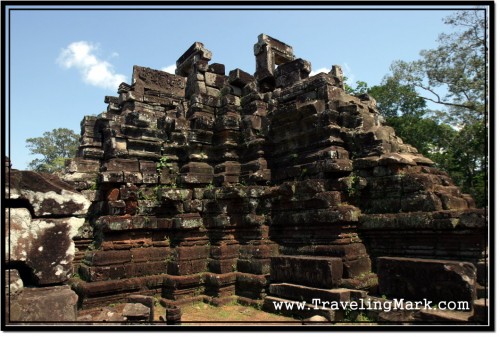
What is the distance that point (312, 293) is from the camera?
660cm

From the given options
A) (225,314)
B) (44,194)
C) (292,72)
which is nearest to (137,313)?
(225,314)

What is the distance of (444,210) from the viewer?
21.0ft

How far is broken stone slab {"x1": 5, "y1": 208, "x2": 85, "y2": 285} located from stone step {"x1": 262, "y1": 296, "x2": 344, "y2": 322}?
3868 mm

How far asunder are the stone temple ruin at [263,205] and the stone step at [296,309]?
36mm

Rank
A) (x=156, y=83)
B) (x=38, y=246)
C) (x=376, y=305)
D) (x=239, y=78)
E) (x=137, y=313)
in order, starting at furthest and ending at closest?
1. (x=156, y=83)
2. (x=239, y=78)
3. (x=137, y=313)
4. (x=376, y=305)
5. (x=38, y=246)

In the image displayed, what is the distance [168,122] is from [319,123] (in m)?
3.98

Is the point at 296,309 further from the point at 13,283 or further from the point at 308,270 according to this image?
the point at 13,283

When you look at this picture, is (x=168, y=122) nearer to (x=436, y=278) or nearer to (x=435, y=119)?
(x=436, y=278)

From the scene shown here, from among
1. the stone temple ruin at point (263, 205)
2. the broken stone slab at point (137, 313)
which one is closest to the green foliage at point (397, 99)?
the stone temple ruin at point (263, 205)

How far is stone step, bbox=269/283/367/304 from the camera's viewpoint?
631 centimetres

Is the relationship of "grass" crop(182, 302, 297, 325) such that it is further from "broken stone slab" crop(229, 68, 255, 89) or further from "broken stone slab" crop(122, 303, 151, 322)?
"broken stone slab" crop(229, 68, 255, 89)

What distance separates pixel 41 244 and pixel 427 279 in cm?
510

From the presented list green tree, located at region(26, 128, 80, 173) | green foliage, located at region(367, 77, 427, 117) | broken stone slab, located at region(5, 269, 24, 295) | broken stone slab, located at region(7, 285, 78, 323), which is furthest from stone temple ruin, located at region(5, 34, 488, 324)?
green tree, located at region(26, 128, 80, 173)

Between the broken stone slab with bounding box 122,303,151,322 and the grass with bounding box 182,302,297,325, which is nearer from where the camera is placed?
the broken stone slab with bounding box 122,303,151,322
